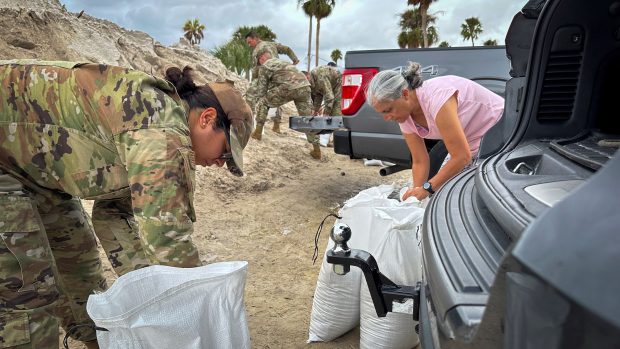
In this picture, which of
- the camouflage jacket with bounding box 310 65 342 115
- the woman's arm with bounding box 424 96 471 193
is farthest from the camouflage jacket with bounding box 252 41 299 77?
the woman's arm with bounding box 424 96 471 193

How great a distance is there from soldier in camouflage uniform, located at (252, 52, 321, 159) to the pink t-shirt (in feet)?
14.3

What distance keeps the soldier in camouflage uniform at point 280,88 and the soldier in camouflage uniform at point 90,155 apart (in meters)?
5.42

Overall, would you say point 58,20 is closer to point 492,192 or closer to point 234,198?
point 234,198

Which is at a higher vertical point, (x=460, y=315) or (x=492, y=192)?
(x=492, y=192)

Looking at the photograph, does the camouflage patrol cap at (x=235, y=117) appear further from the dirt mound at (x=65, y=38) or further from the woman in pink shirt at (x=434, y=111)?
the dirt mound at (x=65, y=38)

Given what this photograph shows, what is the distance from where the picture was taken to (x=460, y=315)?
2.51 feet

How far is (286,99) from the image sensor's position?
7.11 metres

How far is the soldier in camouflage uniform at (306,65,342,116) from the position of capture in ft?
27.1

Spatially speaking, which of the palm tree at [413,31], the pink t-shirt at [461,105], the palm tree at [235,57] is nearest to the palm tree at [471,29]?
the palm tree at [413,31]

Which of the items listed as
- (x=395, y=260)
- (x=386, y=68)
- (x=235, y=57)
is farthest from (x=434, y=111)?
(x=235, y=57)

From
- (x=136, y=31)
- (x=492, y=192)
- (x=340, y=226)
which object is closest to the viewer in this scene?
(x=492, y=192)

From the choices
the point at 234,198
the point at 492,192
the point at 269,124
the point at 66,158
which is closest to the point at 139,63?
the point at 269,124

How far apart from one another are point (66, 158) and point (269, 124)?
7574 mm

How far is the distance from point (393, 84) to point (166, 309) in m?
1.67
